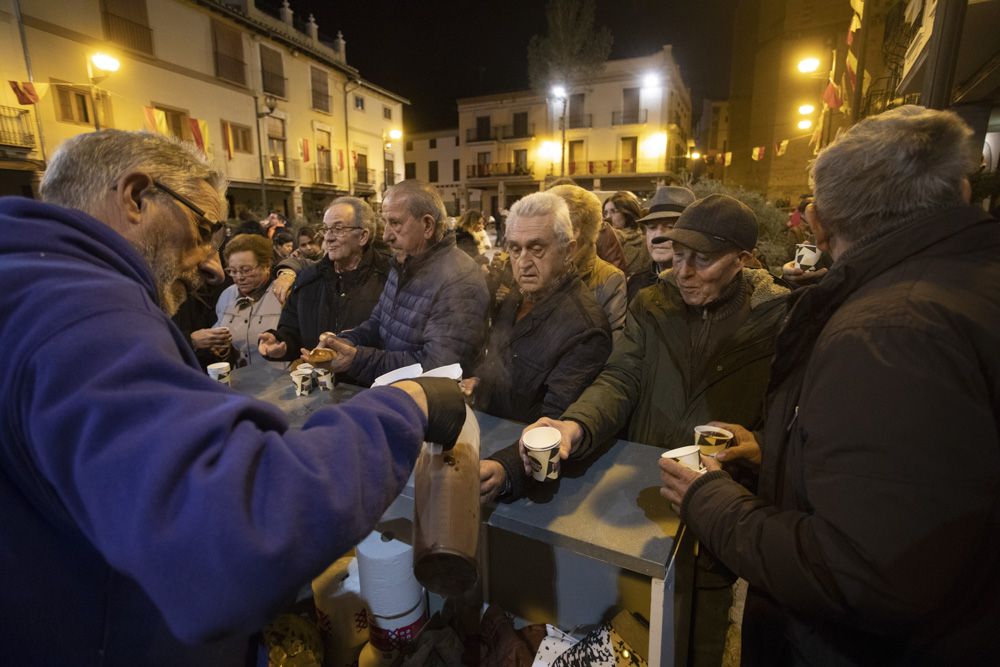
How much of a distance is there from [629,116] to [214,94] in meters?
26.2

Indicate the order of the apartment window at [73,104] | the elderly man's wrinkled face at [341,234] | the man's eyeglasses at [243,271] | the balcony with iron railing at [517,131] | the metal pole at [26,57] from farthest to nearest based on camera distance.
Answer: the balcony with iron railing at [517,131], the apartment window at [73,104], the metal pole at [26,57], the man's eyeglasses at [243,271], the elderly man's wrinkled face at [341,234]

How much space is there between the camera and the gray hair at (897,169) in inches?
49.2

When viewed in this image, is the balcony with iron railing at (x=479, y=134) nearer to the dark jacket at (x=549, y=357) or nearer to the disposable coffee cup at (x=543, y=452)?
the dark jacket at (x=549, y=357)

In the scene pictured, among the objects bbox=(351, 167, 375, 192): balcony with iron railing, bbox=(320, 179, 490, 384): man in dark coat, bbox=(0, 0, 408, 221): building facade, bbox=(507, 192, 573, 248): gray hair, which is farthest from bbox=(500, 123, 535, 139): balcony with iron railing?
bbox=(507, 192, 573, 248): gray hair

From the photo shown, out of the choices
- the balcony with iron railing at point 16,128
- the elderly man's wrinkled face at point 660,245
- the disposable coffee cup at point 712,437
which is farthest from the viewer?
the balcony with iron railing at point 16,128

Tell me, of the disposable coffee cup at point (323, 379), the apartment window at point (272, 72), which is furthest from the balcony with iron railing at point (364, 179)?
the disposable coffee cup at point (323, 379)

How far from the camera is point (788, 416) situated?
4.60 feet

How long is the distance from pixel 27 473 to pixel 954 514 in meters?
1.68

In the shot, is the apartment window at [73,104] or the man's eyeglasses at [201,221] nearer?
the man's eyeglasses at [201,221]

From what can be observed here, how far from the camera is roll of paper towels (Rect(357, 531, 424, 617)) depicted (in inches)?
77.4

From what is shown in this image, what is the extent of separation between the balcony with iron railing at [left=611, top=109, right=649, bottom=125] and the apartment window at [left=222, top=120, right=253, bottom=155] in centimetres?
2447

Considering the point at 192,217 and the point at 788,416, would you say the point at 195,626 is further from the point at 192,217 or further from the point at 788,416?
the point at 788,416

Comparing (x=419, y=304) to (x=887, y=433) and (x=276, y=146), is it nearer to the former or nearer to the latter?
(x=887, y=433)

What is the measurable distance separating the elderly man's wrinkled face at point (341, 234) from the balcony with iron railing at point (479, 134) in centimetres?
3828
